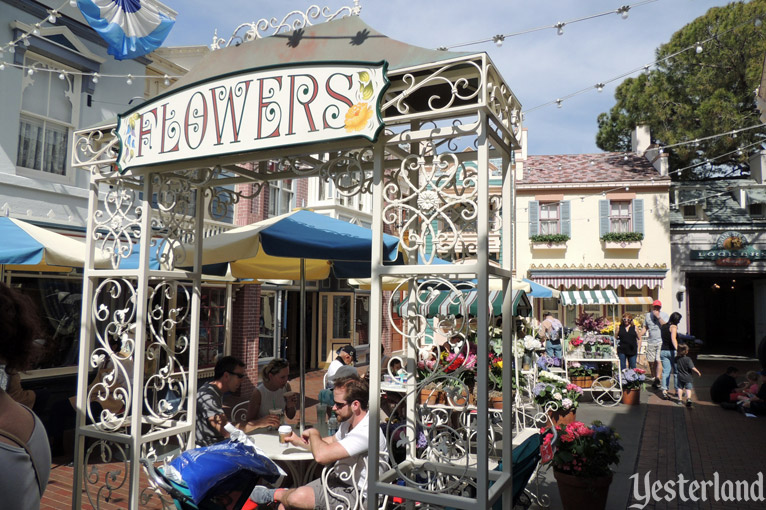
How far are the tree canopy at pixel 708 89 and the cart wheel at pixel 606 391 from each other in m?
12.9

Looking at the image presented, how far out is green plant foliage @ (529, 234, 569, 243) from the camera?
2078 centimetres

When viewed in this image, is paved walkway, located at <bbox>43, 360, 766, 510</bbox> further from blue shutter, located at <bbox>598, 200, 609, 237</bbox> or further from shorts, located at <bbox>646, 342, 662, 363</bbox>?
blue shutter, located at <bbox>598, 200, 609, 237</bbox>

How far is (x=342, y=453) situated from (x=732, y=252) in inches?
814

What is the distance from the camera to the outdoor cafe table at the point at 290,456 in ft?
13.3

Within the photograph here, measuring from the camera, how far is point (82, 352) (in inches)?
168

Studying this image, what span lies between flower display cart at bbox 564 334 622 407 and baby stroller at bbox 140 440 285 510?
8539 mm

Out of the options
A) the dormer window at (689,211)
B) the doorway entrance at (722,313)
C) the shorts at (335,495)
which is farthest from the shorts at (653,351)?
the doorway entrance at (722,313)

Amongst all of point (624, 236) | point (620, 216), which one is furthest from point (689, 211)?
point (624, 236)

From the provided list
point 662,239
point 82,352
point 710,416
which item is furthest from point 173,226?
point 662,239

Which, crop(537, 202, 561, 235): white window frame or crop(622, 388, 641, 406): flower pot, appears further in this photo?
crop(537, 202, 561, 235): white window frame

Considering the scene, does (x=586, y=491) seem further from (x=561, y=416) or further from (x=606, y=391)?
(x=606, y=391)

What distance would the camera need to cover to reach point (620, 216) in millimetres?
20719

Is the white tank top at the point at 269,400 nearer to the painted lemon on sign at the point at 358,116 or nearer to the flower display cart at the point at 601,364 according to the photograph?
the painted lemon on sign at the point at 358,116

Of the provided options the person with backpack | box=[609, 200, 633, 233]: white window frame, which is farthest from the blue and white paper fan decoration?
box=[609, 200, 633, 233]: white window frame
